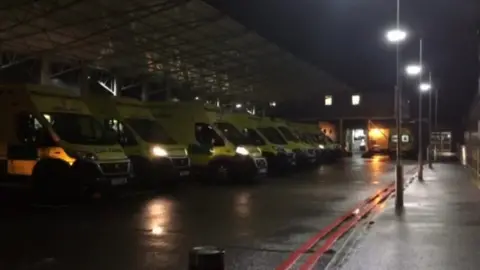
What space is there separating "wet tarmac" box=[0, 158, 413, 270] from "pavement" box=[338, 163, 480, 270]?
1.10 meters

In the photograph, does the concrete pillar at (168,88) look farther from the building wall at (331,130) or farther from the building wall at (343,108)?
the building wall at (331,130)

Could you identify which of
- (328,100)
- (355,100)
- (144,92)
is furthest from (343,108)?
(144,92)

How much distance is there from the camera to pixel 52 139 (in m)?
15.4

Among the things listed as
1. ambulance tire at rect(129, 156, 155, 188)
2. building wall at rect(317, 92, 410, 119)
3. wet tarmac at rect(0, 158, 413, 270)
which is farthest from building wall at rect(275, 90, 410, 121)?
wet tarmac at rect(0, 158, 413, 270)

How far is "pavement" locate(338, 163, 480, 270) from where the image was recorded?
343 inches

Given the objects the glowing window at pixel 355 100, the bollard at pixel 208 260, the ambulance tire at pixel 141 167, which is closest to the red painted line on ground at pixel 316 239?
the bollard at pixel 208 260

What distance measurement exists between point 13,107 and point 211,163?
7.98 metres

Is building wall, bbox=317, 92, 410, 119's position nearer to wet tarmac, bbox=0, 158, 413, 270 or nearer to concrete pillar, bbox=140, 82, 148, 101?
concrete pillar, bbox=140, 82, 148, 101

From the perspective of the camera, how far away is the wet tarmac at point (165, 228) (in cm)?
891

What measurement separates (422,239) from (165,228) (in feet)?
15.5

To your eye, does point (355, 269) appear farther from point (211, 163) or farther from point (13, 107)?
point (211, 163)

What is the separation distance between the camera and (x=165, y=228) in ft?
38.3

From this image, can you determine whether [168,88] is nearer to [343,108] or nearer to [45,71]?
[45,71]

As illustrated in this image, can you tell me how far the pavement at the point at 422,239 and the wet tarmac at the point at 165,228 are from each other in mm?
1102
